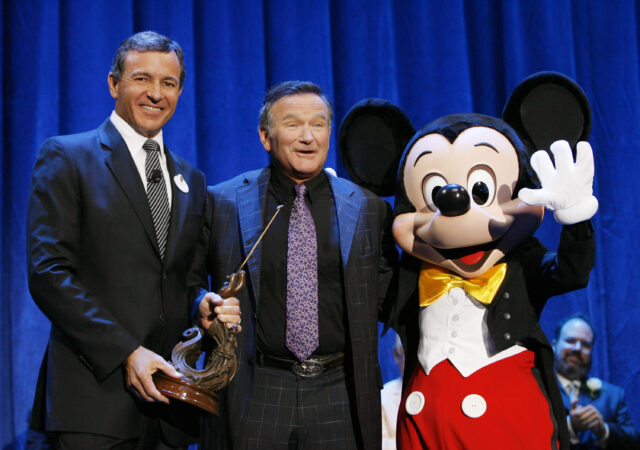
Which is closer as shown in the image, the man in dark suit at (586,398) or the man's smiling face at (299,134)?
the man's smiling face at (299,134)

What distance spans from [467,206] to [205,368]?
79cm

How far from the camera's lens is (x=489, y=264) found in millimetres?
1964

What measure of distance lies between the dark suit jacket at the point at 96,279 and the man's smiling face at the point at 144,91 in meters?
0.08

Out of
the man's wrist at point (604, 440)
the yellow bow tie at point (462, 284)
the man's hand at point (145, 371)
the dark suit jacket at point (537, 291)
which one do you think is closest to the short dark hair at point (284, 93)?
the yellow bow tie at point (462, 284)

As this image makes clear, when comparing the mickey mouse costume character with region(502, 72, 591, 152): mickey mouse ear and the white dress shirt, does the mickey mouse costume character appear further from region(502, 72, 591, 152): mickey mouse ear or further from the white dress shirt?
the white dress shirt

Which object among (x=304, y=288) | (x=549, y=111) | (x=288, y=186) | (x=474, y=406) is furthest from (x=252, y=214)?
(x=549, y=111)

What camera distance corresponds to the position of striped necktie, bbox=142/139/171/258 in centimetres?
177

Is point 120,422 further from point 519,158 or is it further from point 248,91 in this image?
point 248,91

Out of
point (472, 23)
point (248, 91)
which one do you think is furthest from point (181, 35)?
point (472, 23)

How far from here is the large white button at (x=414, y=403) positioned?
191cm

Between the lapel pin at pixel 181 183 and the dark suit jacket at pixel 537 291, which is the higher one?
the lapel pin at pixel 181 183

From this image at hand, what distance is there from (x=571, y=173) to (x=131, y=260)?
1111 millimetres

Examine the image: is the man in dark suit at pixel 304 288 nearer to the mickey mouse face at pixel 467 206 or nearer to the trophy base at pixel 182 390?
the mickey mouse face at pixel 467 206

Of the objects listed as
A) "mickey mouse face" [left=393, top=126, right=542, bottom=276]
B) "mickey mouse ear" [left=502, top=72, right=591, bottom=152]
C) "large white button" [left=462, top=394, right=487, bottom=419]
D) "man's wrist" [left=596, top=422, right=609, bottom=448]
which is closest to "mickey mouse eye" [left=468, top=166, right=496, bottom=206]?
"mickey mouse face" [left=393, top=126, right=542, bottom=276]
